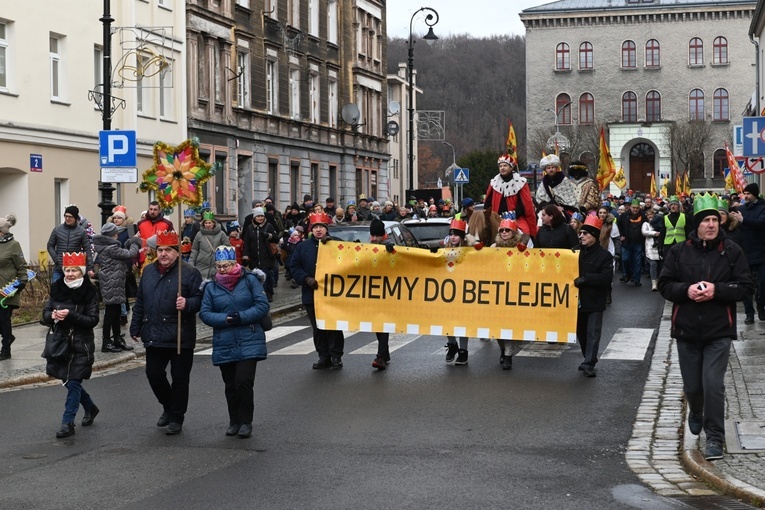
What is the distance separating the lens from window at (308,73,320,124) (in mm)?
49906

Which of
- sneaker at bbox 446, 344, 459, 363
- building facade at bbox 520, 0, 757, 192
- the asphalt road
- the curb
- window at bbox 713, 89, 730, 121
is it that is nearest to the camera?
the asphalt road

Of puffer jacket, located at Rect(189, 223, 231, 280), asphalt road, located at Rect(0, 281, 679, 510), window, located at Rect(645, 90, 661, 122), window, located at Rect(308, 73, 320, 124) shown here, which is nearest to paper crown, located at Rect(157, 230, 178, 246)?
asphalt road, located at Rect(0, 281, 679, 510)

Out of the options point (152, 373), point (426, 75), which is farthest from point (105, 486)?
point (426, 75)

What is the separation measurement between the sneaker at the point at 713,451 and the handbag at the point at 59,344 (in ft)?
17.6

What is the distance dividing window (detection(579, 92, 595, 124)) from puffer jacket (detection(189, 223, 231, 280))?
267 ft

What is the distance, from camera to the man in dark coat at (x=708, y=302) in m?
9.08

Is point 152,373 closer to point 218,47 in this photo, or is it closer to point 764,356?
point 764,356

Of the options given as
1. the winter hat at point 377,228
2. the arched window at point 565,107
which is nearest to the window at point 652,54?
the arched window at point 565,107

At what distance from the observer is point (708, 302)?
9.15 m

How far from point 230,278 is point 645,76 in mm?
91755

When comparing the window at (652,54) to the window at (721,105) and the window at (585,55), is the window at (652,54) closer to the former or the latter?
the window at (585,55)

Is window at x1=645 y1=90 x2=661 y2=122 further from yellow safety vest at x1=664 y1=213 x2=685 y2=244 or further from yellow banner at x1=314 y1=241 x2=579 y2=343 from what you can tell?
yellow banner at x1=314 y1=241 x2=579 y2=343

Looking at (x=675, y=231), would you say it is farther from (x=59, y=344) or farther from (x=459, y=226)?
(x=59, y=344)

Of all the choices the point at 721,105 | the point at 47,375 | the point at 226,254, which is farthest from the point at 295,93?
the point at 721,105
